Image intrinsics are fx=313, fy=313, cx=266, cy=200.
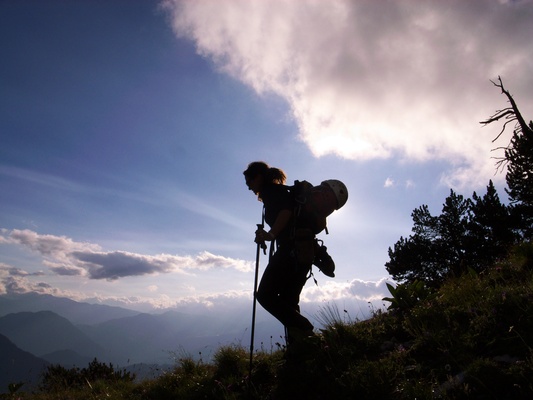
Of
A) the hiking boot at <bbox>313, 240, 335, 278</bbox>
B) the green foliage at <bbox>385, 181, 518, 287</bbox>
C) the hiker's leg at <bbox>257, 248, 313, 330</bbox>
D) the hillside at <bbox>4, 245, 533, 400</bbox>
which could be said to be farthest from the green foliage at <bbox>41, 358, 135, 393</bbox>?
the green foliage at <bbox>385, 181, 518, 287</bbox>

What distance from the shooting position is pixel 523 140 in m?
15.8

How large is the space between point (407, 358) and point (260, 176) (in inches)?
122

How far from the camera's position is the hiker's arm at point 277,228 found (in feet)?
14.1

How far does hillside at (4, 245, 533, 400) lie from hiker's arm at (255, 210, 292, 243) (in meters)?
1.46

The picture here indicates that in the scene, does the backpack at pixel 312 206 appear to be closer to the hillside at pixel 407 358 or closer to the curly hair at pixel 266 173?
the curly hair at pixel 266 173

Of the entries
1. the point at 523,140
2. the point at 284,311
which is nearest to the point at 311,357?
the point at 284,311

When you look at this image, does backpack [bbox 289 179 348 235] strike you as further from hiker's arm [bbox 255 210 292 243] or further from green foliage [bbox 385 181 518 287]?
green foliage [bbox 385 181 518 287]

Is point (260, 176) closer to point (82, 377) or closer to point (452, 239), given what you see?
point (82, 377)

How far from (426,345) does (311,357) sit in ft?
4.41

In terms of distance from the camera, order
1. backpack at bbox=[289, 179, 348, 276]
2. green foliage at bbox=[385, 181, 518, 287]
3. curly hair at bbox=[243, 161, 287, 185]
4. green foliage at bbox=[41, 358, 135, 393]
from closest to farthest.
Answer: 1. backpack at bbox=[289, 179, 348, 276]
2. curly hair at bbox=[243, 161, 287, 185]
3. green foliage at bbox=[41, 358, 135, 393]
4. green foliage at bbox=[385, 181, 518, 287]

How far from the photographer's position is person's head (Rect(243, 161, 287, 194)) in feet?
16.3

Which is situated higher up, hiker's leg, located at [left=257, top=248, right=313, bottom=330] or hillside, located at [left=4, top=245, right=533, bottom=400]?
hiker's leg, located at [left=257, top=248, right=313, bottom=330]

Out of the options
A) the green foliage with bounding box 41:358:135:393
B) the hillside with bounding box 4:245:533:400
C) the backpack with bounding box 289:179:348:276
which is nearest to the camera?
the hillside with bounding box 4:245:533:400

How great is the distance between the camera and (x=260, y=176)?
499 cm
